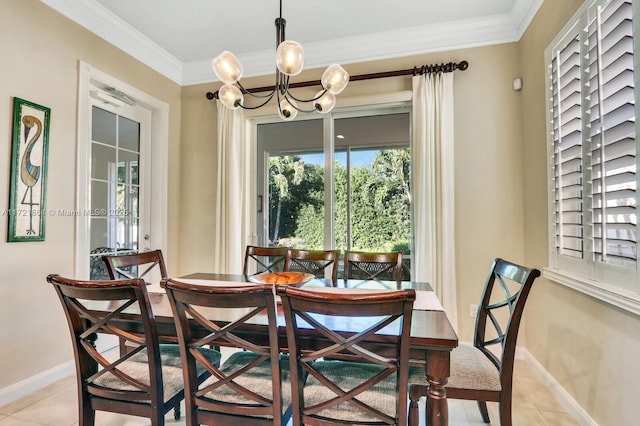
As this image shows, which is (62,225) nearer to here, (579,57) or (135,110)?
(135,110)

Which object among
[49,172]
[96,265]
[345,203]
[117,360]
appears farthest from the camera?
[345,203]

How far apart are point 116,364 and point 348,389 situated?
0.99m

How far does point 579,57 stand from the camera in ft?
6.16

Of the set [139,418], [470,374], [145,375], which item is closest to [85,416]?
[145,375]

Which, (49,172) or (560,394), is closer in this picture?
(560,394)

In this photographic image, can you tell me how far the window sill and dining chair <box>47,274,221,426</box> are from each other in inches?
75.8

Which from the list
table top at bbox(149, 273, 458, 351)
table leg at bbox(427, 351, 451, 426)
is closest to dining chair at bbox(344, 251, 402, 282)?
table top at bbox(149, 273, 458, 351)

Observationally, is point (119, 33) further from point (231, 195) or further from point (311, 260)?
point (311, 260)

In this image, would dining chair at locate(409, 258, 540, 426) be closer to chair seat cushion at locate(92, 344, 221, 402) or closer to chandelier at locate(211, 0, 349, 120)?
chair seat cushion at locate(92, 344, 221, 402)

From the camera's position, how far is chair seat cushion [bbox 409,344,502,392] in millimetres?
1481

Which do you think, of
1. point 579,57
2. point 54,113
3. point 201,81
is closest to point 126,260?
point 54,113

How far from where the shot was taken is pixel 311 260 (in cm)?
254

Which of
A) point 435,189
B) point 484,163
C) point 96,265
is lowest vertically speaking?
point 96,265

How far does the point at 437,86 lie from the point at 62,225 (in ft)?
10.7
